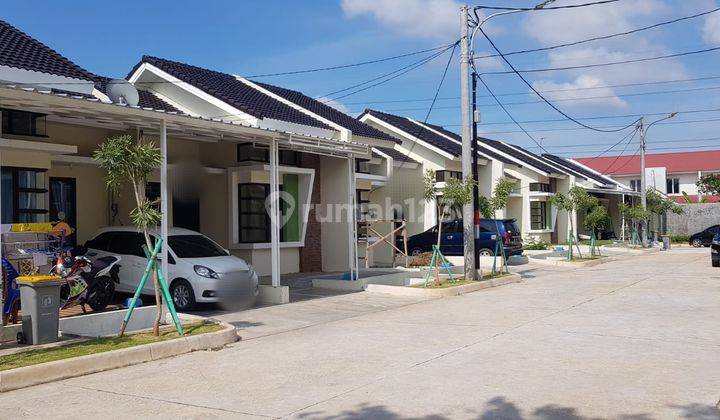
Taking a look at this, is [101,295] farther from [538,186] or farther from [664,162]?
[664,162]

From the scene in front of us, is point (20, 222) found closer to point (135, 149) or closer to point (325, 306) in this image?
point (135, 149)

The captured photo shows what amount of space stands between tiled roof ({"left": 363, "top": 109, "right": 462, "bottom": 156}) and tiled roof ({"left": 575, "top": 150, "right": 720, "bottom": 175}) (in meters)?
34.5

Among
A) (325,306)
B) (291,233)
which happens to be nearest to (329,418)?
(325,306)

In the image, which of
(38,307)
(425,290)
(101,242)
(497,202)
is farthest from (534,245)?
(38,307)

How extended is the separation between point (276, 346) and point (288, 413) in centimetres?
377

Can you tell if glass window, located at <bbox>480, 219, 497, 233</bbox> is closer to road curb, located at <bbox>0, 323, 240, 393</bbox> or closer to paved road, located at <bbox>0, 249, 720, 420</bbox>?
paved road, located at <bbox>0, 249, 720, 420</bbox>

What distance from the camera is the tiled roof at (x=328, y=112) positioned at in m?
22.5

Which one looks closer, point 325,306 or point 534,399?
point 534,399

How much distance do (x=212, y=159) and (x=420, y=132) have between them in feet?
50.1

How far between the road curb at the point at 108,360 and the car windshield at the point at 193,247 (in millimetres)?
3347

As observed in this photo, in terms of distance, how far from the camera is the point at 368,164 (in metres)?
25.4

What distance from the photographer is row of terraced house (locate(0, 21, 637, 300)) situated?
12.8m

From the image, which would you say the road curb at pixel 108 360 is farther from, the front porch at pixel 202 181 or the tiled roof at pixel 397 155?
the tiled roof at pixel 397 155

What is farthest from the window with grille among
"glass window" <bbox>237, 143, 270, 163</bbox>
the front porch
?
"glass window" <bbox>237, 143, 270, 163</bbox>
